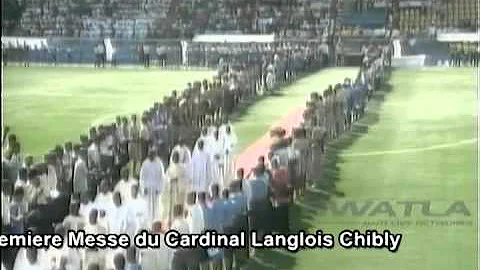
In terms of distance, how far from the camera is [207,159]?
8.50 ft

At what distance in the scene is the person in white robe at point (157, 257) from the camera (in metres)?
2.56

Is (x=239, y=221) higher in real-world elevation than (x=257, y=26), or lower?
lower

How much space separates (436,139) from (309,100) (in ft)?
1.12

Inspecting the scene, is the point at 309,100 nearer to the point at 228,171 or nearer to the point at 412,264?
the point at 228,171

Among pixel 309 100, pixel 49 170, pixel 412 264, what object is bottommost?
pixel 412 264

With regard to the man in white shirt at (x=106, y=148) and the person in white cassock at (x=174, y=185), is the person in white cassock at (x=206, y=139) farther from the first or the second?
the man in white shirt at (x=106, y=148)

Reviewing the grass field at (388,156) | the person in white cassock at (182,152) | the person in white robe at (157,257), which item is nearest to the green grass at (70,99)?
the grass field at (388,156)

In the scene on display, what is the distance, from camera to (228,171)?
260 centimetres

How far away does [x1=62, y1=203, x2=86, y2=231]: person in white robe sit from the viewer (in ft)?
8.50

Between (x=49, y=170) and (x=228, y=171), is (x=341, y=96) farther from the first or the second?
(x=49, y=170)

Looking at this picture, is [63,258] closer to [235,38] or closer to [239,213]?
[239,213]

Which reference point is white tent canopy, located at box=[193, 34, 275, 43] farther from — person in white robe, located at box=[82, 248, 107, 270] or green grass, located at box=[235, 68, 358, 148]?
person in white robe, located at box=[82, 248, 107, 270]

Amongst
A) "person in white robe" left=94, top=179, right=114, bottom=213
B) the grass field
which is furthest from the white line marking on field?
"person in white robe" left=94, top=179, right=114, bottom=213

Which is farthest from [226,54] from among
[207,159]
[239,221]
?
[239,221]
